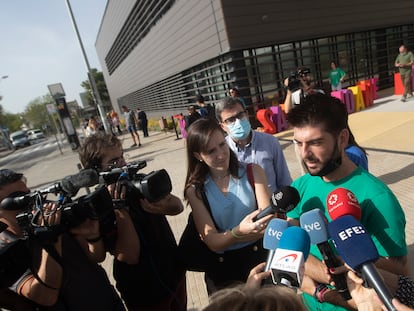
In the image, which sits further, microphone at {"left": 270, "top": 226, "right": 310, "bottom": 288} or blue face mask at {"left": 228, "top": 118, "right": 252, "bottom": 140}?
blue face mask at {"left": 228, "top": 118, "right": 252, "bottom": 140}

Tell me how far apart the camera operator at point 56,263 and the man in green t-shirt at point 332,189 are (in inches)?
49.4

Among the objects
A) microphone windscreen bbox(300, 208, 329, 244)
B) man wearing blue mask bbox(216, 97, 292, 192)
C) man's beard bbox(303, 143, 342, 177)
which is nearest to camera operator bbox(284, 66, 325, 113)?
man wearing blue mask bbox(216, 97, 292, 192)

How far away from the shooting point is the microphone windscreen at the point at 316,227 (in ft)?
4.11

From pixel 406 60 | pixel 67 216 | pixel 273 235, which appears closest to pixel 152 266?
pixel 67 216

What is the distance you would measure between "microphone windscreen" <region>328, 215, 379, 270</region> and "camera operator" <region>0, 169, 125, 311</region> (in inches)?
49.0

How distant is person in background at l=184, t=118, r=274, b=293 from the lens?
198 cm

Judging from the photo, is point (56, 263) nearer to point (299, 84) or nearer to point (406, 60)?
point (299, 84)

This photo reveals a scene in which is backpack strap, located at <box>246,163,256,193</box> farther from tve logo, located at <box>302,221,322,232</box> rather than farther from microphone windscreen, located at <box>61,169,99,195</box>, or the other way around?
microphone windscreen, located at <box>61,169,99,195</box>

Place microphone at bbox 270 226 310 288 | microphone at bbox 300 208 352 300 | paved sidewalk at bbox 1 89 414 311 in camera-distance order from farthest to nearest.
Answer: paved sidewalk at bbox 1 89 414 311, microphone at bbox 300 208 352 300, microphone at bbox 270 226 310 288

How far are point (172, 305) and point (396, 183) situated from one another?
3.94 metres

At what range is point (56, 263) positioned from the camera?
4.92 feet

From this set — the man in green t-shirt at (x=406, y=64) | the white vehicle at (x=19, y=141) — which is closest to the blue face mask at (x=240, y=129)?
the man in green t-shirt at (x=406, y=64)

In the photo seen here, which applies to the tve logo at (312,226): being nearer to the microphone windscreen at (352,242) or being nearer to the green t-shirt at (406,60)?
the microphone windscreen at (352,242)

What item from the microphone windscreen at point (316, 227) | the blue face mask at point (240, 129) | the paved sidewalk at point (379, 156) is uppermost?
the blue face mask at point (240, 129)
